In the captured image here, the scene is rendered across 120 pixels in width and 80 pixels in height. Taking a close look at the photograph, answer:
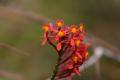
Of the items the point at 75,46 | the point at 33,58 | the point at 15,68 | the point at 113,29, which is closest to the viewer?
the point at 75,46

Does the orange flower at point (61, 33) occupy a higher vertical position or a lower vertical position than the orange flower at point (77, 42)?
higher

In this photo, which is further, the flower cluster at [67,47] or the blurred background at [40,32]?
the blurred background at [40,32]

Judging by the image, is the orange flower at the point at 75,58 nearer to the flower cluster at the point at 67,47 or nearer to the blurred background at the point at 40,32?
the flower cluster at the point at 67,47

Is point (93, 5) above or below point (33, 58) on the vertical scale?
above

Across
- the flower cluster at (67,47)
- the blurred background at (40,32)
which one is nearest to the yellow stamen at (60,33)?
the flower cluster at (67,47)

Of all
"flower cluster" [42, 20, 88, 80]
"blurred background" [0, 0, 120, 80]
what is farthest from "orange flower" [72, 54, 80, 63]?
"blurred background" [0, 0, 120, 80]

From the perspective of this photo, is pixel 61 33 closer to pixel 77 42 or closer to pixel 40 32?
pixel 77 42

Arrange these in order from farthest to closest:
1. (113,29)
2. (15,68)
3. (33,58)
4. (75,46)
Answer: (113,29) < (33,58) < (15,68) < (75,46)

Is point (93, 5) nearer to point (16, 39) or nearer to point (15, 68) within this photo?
point (16, 39)

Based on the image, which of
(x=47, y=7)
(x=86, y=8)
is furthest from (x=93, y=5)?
(x=47, y=7)
